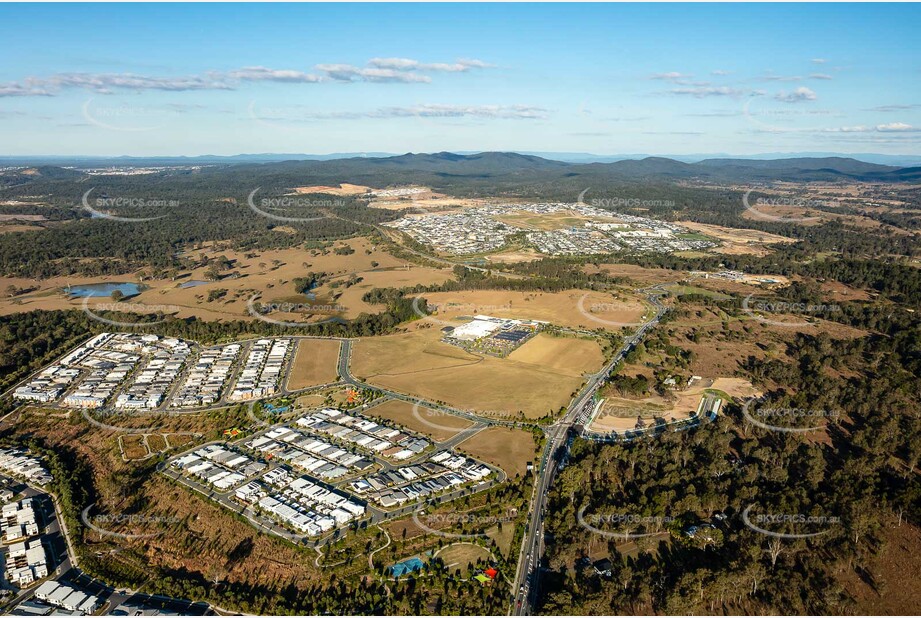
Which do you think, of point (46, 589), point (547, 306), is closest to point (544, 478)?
point (46, 589)

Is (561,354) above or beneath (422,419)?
above

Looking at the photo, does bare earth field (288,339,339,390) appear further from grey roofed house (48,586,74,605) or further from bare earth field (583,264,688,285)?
bare earth field (583,264,688,285)

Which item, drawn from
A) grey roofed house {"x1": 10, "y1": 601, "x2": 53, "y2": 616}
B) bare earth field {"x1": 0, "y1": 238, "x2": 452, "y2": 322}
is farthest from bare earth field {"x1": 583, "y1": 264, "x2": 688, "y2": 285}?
grey roofed house {"x1": 10, "y1": 601, "x2": 53, "y2": 616}

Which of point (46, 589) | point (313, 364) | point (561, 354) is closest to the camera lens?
point (46, 589)

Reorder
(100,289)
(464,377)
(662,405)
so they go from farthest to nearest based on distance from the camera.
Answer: (100,289) → (464,377) → (662,405)

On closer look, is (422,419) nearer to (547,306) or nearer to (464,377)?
(464,377)

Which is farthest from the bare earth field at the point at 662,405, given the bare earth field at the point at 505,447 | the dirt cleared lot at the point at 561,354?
the dirt cleared lot at the point at 561,354

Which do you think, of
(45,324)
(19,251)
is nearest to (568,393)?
(45,324)
